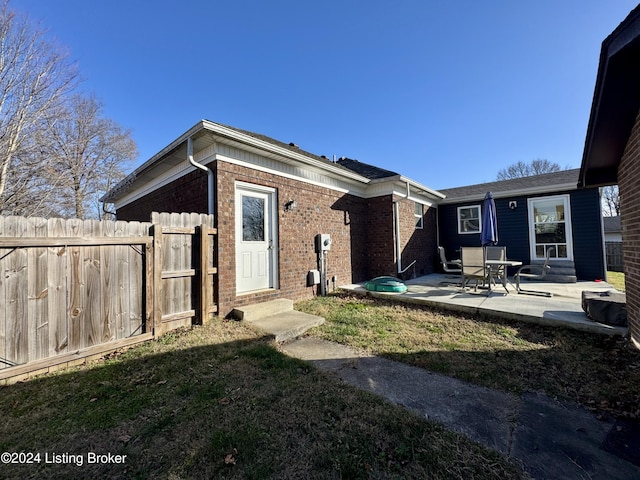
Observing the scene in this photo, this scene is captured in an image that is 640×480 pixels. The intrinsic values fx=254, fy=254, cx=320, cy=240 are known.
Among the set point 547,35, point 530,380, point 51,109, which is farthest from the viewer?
point 51,109

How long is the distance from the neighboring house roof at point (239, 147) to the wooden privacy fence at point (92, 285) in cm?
163

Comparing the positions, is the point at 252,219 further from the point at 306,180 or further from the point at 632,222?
the point at 632,222

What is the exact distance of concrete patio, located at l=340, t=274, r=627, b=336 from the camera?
167 inches

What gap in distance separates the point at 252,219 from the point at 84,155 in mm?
13120

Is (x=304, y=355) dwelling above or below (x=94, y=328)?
below

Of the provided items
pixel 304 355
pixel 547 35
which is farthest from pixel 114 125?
pixel 547 35

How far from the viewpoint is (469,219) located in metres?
11.2

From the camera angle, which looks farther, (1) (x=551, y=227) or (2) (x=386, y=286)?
(1) (x=551, y=227)

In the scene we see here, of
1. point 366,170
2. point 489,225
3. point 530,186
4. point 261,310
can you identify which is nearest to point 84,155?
point 366,170

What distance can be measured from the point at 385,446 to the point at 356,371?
127 centimetres

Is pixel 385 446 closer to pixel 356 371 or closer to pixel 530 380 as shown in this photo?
pixel 356 371

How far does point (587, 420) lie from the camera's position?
2.26m

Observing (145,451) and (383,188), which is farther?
(383,188)

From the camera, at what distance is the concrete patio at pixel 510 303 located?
425 centimetres
